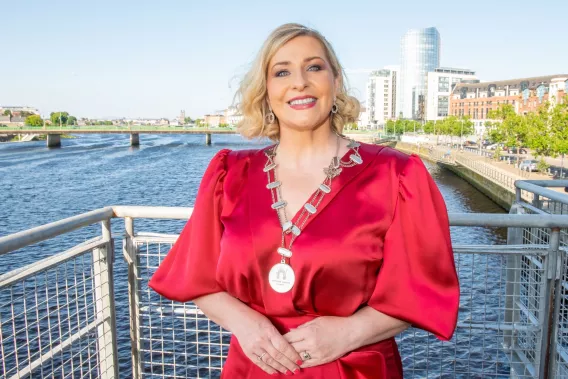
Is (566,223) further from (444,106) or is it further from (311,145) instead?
(444,106)

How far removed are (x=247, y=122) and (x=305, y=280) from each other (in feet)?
1.95

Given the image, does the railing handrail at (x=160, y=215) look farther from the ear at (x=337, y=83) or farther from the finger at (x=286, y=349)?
the finger at (x=286, y=349)

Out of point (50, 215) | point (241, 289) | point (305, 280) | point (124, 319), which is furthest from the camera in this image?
point (50, 215)

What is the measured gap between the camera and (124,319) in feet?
31.1

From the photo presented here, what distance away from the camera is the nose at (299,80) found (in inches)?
62.6

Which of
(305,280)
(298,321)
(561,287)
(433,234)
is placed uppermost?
(433,234)

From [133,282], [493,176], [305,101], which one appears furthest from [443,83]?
[305,101]

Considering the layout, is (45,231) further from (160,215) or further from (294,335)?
(294,335)

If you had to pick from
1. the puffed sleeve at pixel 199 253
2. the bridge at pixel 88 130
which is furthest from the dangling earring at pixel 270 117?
the bridge at pixel 88 130

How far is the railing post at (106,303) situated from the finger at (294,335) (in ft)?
3.99

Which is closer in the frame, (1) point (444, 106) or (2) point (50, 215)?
(2) point (50, 215)

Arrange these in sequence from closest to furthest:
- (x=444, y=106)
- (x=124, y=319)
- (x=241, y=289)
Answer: (x=241, y=289) → (x=124, y=319) → (x=444, y=106)

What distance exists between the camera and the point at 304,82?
5.23ft

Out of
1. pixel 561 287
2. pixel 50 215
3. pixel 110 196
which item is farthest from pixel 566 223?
pixel 110 196
